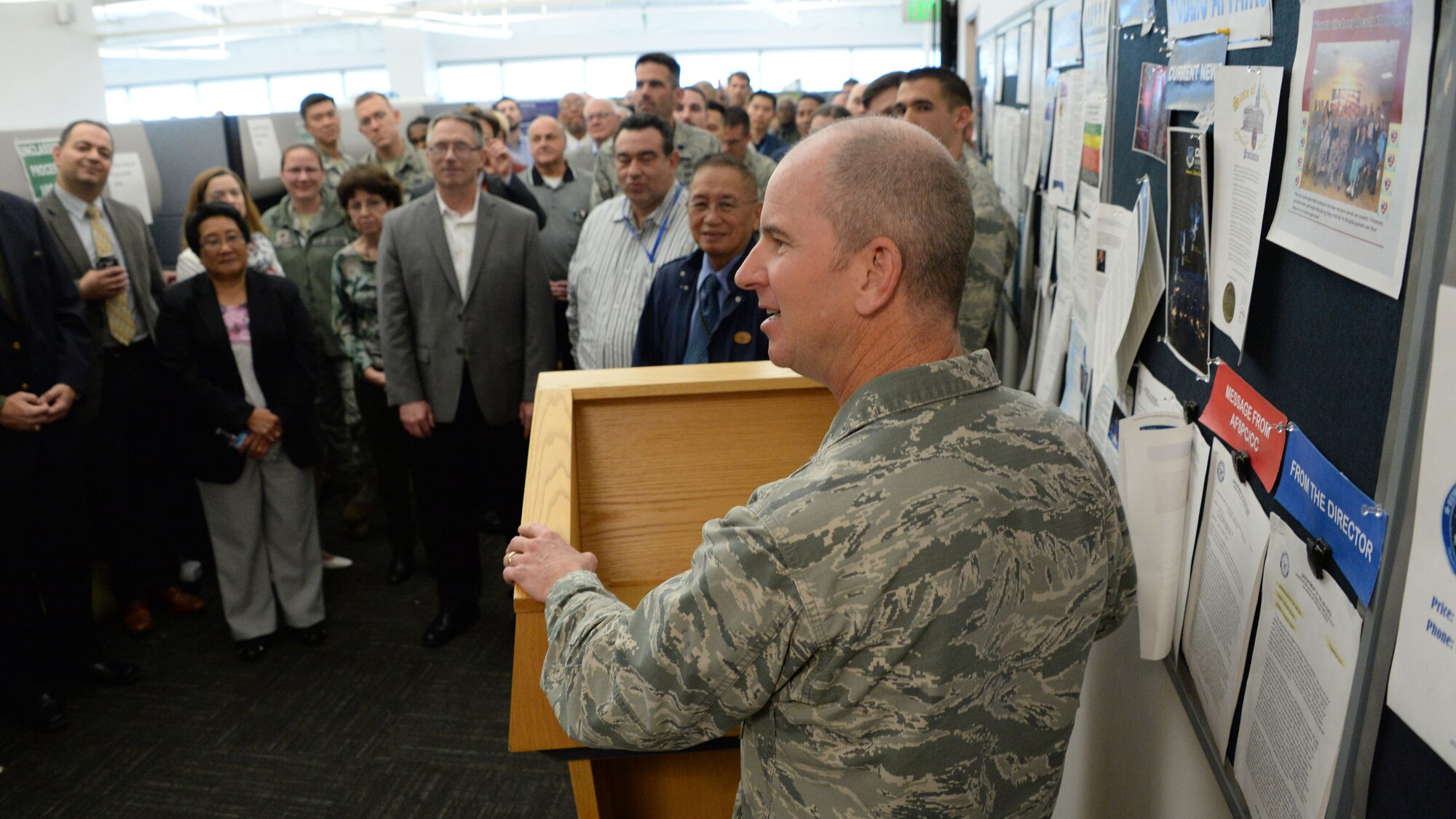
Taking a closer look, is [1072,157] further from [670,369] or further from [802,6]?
[802,6]

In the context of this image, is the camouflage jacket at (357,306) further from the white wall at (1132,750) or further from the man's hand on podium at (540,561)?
the white wall at (1132,750)

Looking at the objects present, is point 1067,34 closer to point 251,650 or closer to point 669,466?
point 669,466

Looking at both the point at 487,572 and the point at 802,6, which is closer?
the point at 487,572

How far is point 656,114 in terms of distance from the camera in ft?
13.4

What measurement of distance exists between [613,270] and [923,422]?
6.72 feet

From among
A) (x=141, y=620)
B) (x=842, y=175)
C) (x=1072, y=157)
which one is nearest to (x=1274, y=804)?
(x=842, y=175)

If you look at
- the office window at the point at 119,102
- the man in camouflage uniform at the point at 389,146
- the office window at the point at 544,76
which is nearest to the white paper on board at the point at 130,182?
the man in camouflage uniform at the point at 389,146

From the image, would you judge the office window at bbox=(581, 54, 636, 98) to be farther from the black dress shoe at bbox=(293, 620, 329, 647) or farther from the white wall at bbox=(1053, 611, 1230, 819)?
the white wall at bbox=(1053, 611, 1230, 819)

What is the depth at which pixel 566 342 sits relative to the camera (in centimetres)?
391

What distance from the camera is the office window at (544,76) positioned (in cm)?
1816

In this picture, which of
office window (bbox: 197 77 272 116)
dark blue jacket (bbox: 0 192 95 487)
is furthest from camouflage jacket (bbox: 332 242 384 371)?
office window (bbox: 197 77 272 116)

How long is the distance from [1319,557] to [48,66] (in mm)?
14672

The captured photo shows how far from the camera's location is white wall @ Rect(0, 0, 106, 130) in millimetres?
10938

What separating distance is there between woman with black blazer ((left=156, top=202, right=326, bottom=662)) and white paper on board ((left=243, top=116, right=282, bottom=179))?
2.44 metres
